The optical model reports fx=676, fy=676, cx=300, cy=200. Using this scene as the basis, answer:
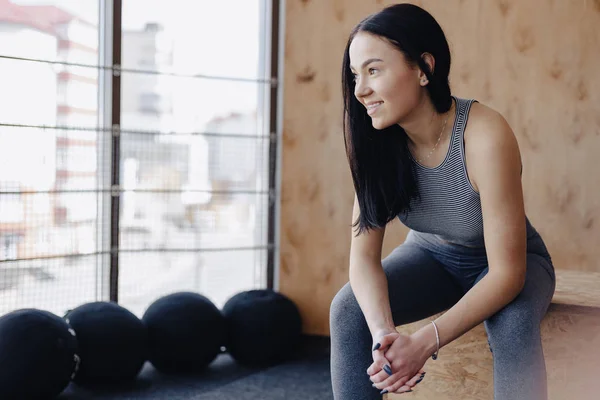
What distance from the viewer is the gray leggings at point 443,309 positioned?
1304mm

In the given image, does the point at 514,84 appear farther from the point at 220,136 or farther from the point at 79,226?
the point at 79,226

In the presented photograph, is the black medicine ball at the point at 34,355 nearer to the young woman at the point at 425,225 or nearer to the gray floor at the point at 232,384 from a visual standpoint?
the gray floor at the point at 232,384

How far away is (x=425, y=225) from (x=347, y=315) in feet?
0.91

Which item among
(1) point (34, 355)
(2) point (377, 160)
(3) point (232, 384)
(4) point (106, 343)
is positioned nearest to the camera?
(2) point (377, 160)

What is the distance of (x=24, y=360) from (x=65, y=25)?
4.21ft

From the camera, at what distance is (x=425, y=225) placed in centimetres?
156

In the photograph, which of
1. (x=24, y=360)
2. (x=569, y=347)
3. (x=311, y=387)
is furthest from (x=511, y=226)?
(x=24, y=360)

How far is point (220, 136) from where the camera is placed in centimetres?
298

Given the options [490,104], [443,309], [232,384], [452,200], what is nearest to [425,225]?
[452,200]

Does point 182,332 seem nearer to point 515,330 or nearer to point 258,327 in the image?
point 258,327

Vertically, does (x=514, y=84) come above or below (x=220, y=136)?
above

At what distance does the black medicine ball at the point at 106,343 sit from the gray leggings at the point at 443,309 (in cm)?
115

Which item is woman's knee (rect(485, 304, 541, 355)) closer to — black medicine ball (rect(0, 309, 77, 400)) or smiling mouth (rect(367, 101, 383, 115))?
smiling mouth (rect(367, 101, 383, 115))

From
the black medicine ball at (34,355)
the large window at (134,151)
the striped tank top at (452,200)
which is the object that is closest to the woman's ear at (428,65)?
the striped tank top at (452,200)
